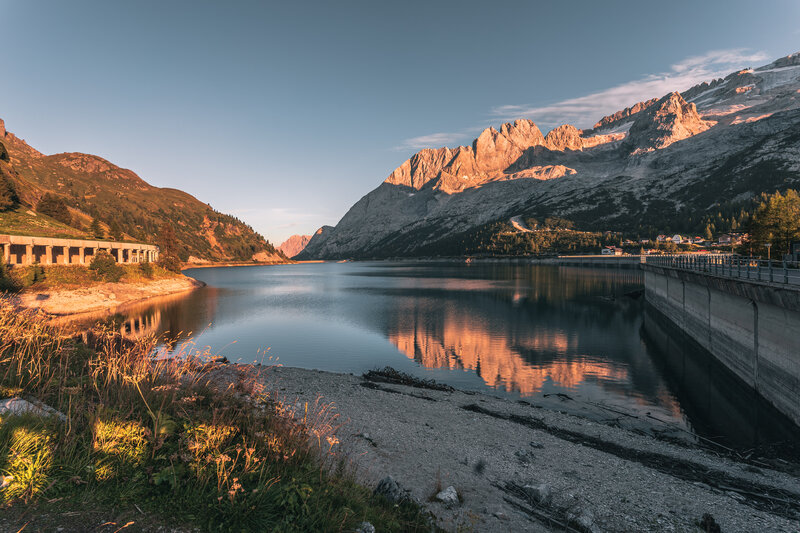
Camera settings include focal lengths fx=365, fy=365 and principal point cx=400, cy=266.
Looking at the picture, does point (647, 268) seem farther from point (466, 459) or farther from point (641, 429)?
point (466, 459)

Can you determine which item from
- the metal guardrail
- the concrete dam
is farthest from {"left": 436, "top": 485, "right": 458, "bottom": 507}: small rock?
the metal guardrail

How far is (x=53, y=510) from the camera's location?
480 centimetres

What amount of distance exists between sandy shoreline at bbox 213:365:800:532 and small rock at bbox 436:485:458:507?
190mm

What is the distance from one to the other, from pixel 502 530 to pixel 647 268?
2997 inches

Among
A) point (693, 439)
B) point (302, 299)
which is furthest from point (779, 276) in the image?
point (302, 299)

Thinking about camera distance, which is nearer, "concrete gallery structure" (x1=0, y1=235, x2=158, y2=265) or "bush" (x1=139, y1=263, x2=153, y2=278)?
"concrete gallery structure" (x1=0, y1=235, x2=158, y2=265)

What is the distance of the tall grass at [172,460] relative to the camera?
5.39 meters

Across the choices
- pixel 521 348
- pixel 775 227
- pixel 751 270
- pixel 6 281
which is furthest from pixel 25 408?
pixel 775 227

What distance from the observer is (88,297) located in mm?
56344

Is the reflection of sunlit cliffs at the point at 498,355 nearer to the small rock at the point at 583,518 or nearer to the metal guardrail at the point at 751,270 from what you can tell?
the metal guardrail at the point at 751,270

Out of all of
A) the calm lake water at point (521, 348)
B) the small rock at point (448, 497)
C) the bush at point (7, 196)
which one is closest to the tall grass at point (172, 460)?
the small rock at point (448, 497)

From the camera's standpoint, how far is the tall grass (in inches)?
212

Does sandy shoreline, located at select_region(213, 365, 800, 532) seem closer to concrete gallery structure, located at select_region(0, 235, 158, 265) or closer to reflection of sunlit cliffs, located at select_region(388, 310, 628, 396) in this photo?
reflection of sunlit cliffs, located at select_region(388, 310, 628, 396)

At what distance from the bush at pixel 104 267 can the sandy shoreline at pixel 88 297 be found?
6.29 ft
